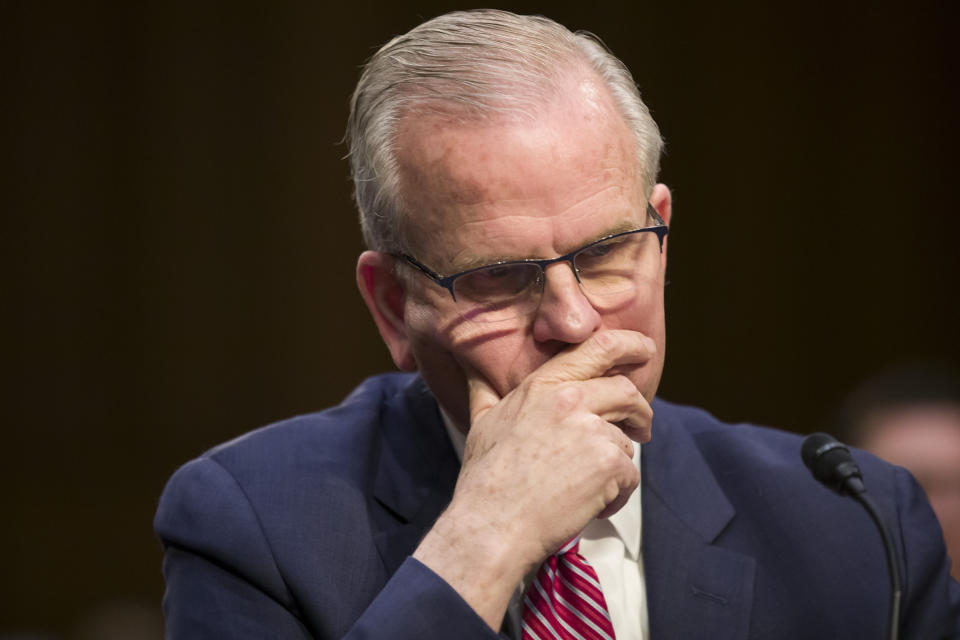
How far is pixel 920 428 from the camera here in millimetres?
2967

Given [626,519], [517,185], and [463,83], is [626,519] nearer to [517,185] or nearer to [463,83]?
[517,185]

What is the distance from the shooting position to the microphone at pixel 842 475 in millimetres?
1258

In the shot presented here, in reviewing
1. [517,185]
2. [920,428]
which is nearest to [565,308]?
[517,185]

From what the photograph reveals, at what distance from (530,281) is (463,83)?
0.31 m

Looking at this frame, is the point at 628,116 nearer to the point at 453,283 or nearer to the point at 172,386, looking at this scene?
the point at 453,283

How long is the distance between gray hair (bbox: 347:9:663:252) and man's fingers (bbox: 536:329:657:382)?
0.29 m

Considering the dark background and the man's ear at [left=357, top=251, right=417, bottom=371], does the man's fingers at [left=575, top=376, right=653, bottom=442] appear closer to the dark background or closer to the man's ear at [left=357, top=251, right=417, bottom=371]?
the man's ear at [left=357, top=251, right=417, bottom=371]

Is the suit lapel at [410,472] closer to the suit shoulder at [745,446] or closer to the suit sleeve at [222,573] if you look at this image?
the suit sleeve at [222,573]

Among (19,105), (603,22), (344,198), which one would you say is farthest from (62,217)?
(603,22)

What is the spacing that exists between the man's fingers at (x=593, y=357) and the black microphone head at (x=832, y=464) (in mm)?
270

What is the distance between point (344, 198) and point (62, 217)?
1108 mm

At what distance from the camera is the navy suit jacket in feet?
5.15

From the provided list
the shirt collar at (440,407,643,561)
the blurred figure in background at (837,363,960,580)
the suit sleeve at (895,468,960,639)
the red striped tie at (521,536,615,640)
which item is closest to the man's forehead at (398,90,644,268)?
the shirt collar at (440,407,643,561)

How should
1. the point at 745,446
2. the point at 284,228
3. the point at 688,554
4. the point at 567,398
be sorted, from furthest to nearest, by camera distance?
the point at 284,228 → the point at 745,446 → the point at 688,554 → the point at 567,398
